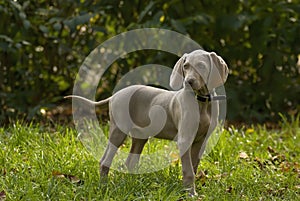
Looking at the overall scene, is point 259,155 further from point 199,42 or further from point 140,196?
point 199,42

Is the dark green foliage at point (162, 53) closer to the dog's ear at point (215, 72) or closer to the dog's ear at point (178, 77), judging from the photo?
the dog's ear at point (178, 77)

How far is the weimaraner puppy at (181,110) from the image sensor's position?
10.4ft

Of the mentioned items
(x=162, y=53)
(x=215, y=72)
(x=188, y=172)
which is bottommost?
(x=162, y=53)

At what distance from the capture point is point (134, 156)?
3.76m

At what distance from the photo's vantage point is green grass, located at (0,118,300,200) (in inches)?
126

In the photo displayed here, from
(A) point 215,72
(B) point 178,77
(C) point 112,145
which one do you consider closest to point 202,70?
Result: (A) point 215,72

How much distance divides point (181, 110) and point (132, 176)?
598mm

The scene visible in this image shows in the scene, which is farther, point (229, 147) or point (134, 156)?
point (229, 147)

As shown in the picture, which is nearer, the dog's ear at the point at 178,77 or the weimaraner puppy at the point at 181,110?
the weimaraner puppy at the point at 181,110

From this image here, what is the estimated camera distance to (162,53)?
19.4 ft

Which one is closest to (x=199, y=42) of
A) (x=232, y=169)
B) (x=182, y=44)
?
(x=182, y=44)

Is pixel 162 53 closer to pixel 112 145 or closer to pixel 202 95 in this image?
pixel 112 145

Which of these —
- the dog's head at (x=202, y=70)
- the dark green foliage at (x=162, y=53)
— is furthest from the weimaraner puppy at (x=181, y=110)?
the dark green foliage at (x=162, y=53)

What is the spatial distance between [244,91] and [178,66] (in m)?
3.14
